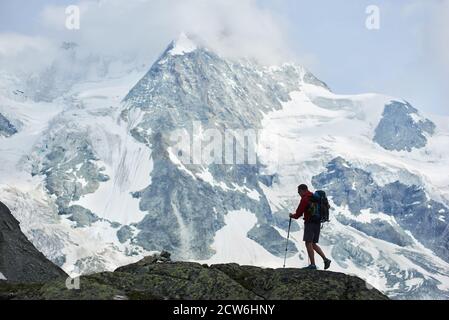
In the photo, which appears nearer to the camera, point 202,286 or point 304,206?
point 202,286

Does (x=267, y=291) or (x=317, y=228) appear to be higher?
(x=317, y=228)

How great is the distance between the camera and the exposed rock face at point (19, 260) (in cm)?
4244

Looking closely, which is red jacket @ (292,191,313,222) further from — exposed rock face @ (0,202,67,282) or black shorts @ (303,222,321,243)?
exposed rock face @ (0,202,67,282)

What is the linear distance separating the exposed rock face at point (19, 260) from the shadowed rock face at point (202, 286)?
13011mm

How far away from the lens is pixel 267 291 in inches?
1100

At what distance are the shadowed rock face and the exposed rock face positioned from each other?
42.7ft

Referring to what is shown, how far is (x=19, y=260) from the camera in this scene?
43.9 meters

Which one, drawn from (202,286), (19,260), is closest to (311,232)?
(202,286)

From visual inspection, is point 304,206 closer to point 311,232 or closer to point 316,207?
point 316,207

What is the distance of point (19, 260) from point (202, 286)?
1969cm

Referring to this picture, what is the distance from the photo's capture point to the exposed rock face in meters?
42.4
